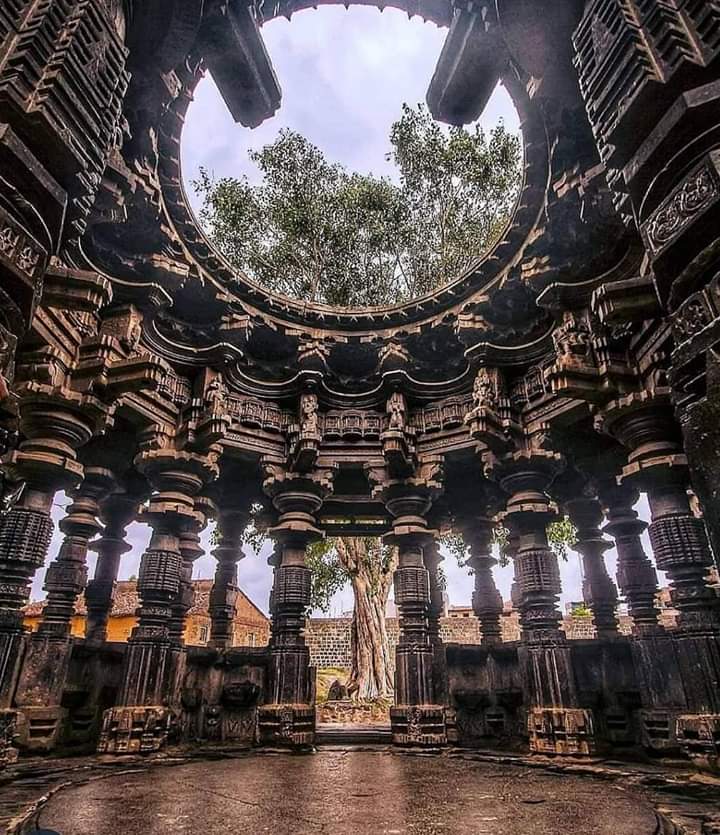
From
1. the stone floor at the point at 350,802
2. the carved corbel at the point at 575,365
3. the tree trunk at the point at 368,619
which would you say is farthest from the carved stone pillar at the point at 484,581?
the tree trunk at the point at 368,619

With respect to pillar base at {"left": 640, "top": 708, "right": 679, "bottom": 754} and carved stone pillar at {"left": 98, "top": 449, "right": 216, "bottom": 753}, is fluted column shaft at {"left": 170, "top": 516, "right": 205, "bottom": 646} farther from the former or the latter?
pillar base at {"left": 640, "top": 708, "right": 679, "bottom": 754}

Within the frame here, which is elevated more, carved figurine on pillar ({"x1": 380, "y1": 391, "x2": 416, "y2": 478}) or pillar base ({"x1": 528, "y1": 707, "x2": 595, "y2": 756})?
carved figurine on pillar ({"x1": 380, "y1": 391, "x2": 416, "y2": 478})

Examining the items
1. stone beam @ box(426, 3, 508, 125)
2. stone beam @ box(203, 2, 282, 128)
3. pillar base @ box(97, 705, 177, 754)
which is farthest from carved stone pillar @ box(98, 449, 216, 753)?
stone beam @ box(426, 3, 508, 125)

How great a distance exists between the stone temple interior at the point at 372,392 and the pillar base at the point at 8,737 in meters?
0.07

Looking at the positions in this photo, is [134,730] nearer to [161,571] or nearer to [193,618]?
[161,571]

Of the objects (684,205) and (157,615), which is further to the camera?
(157,615)

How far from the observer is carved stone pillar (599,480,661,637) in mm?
7980

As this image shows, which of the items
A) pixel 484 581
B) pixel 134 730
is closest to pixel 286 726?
pixel 134 730

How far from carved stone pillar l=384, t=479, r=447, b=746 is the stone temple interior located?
4cm

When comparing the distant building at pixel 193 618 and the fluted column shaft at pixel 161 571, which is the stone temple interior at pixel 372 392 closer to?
the fluted column shaft at pixel 161 571

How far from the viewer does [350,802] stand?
470 cm

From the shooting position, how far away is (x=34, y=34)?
3824 mm

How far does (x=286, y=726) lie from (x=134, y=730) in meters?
2.37

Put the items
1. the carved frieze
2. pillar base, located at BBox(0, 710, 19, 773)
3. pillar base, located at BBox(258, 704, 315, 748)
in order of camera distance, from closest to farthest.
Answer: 1. the carved frieze
2. pillar base, located at BBox(0, 710, 19, 773)
3. pillar base, located at BBox(258, 704, 315, 748)
